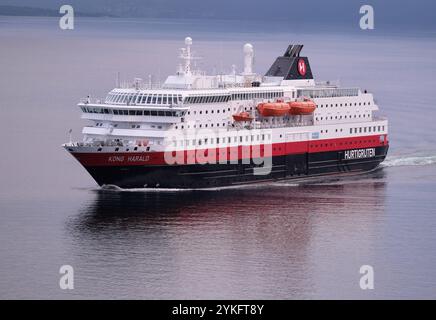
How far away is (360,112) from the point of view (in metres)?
73.4

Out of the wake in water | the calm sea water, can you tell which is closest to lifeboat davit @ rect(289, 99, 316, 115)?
the calm sea water

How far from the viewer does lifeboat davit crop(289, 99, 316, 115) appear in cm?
6881

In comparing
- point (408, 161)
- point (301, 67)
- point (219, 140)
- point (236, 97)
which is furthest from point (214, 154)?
point (408, 161)

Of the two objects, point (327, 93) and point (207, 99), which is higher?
point (327, 93)

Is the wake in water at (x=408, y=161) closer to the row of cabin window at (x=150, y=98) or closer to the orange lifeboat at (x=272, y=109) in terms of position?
the orange lifeboat at (x=272, y=109)

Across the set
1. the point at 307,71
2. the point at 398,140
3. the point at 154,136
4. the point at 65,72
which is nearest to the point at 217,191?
the point at 154,136

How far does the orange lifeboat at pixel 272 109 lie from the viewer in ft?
222

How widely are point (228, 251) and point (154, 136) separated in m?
11.8

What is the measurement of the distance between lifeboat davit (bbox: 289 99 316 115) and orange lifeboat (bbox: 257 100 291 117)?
0.57m

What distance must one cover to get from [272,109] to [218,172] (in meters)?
4.81

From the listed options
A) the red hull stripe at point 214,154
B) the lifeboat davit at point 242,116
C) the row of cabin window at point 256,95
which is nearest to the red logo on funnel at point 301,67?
the row of cabin window at point 256,95

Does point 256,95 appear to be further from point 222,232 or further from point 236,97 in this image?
point 222,232

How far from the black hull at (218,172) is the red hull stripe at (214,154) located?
264mm

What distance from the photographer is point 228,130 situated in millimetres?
66062
